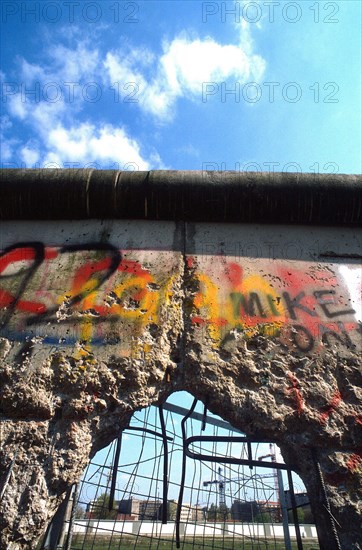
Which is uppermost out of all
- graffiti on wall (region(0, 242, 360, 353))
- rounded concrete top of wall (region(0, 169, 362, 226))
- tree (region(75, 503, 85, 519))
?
rounded concrete top of wall (region(0, 169, 362, 226))

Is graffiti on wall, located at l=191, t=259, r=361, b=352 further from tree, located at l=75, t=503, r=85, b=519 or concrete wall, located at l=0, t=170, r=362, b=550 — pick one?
tree, located at l=75, t=503, r=85, b=519

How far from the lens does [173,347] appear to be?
2.26 m

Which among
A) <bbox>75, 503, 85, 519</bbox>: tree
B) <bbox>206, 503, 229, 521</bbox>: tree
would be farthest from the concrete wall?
<bbox>206, 503, 229, 521</bbox>: tree

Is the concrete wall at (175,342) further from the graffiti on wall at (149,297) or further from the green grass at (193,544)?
the green grass at (193,544)

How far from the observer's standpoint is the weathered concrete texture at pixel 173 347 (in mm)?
1901

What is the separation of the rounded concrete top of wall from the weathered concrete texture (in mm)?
130

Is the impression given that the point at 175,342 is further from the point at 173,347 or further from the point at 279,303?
the point at 279,303

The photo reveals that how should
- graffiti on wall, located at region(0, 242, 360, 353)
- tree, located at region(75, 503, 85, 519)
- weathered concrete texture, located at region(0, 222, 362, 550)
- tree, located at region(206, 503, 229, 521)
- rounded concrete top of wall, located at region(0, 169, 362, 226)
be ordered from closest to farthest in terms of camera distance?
weathered concrete texture, located at region(0, 222, 362, 550)
graffiti on wall, located at region(0, 242, 360, 353)
rounded concrete top of wall, located at region(0, 169, 362, 226)
tree, located at region(75, 503, 85, 519)
tree, located at region(206, 503, 229, 521)

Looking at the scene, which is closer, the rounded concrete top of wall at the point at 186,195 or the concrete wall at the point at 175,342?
the concrete wall at the point at 175,342

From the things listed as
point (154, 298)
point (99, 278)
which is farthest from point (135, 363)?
point (99, 278)

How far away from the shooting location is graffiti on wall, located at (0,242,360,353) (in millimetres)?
2289

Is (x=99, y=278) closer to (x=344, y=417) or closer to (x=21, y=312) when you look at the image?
(x=21, y=312)

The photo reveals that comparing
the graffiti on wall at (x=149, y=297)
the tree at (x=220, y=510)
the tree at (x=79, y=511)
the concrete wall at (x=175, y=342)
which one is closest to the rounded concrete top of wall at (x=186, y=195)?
the concrete wall at (x=175, y=342)

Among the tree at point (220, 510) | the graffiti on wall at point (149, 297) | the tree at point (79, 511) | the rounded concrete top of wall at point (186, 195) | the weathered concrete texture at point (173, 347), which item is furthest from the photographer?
the tree at point (220, 510)
